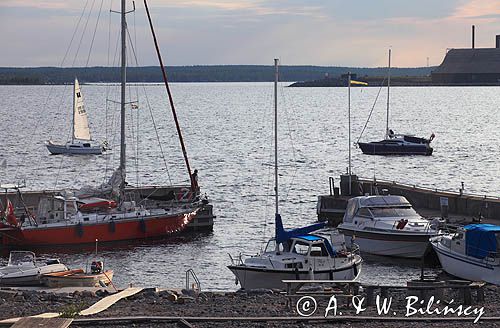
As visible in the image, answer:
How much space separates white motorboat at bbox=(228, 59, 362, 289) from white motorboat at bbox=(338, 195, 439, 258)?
664cm

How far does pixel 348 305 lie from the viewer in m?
22.0

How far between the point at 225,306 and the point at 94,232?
1946 centimetres

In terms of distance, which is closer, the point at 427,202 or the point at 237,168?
the point at 427,202

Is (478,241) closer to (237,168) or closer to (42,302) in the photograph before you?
(42,302)

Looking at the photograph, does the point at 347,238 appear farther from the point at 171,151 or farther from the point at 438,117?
the point at 438,117

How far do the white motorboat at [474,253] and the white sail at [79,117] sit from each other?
59.1m

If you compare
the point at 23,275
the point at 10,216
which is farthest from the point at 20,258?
the point at 10,216

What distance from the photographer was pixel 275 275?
2917 cm

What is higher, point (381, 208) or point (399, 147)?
point (381, 208)

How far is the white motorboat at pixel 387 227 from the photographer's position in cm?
3662

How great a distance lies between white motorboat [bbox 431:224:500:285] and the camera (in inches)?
1184

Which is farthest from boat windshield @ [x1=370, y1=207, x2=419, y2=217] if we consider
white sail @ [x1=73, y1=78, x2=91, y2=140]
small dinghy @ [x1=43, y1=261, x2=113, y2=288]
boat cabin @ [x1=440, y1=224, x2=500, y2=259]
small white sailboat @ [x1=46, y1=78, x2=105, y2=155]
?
small white sailboat @ [x1=46, y1=78, x2=105, y2=155]

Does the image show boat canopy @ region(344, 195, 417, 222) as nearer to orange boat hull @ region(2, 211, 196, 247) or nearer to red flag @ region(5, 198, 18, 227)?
orange boat hull @ region(2, 211, 196, 247)

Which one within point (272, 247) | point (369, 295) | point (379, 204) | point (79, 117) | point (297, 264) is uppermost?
point (79, 117)
